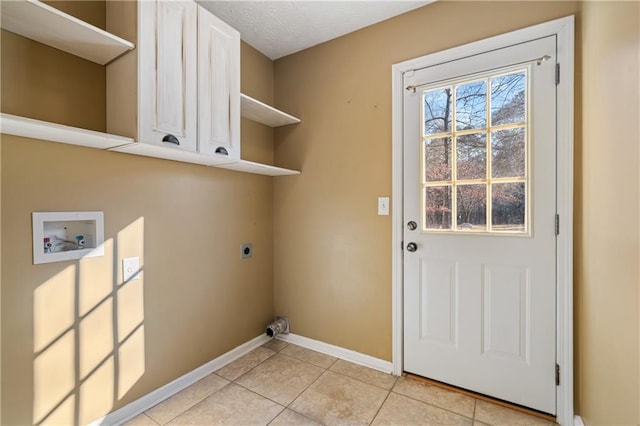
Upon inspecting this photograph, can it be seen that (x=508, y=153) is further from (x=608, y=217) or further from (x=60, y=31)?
(x=60, y=31)

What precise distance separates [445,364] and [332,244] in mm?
1127

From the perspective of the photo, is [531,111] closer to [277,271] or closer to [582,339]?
[582,339]

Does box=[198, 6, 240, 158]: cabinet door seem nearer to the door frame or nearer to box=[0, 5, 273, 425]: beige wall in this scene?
box=[0, 5, 273, 425]: beige wall

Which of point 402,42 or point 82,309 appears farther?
point 402,42

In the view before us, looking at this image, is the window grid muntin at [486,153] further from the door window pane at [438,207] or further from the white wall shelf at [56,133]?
the white wall shelf at [56,133]

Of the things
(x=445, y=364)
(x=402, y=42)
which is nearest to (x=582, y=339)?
(x=445, y=364)

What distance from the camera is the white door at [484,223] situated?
1.56 metres

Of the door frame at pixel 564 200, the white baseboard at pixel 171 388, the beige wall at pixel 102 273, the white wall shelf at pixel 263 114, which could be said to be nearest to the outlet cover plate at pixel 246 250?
the beige wall at pixel 102 273

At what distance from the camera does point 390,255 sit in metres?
2.01

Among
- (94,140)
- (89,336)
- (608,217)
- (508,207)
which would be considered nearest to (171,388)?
(89,336)

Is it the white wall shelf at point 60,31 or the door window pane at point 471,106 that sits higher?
the white wall shelf at point 60,31

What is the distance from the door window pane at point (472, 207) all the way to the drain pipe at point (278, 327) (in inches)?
65.0

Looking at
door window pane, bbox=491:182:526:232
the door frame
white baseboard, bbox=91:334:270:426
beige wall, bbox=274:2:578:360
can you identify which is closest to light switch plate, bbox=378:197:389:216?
beige wall, bbox=274:2:578:360

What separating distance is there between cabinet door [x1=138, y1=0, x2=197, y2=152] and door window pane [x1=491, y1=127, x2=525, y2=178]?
1775 mm
